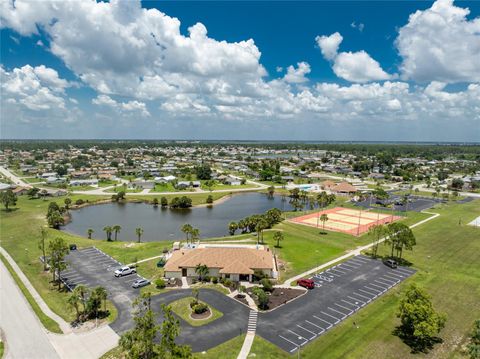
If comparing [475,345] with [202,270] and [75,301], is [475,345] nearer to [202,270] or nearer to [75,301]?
[202,270]

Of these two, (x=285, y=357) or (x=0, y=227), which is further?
(x=0, y=227)

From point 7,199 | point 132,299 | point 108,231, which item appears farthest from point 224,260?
point 7,199

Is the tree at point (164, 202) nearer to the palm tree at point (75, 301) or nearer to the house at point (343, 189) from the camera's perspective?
the house at point (343, 189)

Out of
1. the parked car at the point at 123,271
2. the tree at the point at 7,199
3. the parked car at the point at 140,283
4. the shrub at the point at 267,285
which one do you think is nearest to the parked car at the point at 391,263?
the shrub at the point at 267,285

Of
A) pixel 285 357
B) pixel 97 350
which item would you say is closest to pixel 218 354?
pixel 285 357

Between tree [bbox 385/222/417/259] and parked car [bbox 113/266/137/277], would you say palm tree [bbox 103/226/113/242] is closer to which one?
parked car [bbox 113/266/137/277]

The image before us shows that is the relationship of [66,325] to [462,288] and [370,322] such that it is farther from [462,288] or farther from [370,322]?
[462,288]
